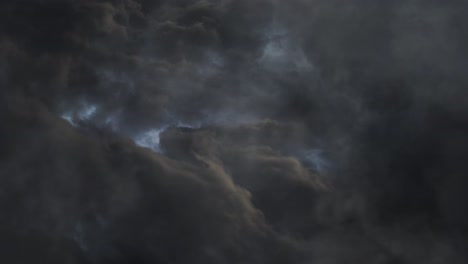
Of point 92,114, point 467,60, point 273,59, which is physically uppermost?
point 467,60

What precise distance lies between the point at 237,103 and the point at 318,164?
9.95 metres

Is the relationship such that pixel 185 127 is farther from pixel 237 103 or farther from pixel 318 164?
pixel 318 164

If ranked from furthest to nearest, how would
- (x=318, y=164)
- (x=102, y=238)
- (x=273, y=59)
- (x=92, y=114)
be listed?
(x=273, y=59) → (x=92, y=114) → (x=318, y=164) → (x=102, y=238)

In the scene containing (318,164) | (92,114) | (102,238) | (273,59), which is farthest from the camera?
(273,59)

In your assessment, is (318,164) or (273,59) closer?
(318,164)

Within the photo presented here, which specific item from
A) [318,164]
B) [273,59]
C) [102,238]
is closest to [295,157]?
[318,164]

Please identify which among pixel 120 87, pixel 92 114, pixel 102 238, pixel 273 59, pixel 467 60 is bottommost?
pixel 102 238

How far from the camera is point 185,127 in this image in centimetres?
5225

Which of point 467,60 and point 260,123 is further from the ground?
point 467,60

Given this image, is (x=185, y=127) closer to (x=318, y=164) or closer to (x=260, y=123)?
(x=260, y=123)

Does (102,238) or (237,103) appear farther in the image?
(237,103)

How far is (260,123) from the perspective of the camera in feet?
169

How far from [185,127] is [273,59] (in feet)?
40.7

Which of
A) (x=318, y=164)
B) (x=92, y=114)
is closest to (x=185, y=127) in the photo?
(x=92, y=114)
